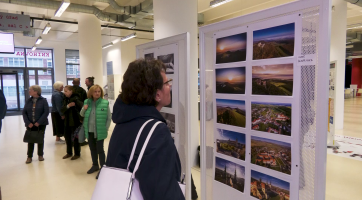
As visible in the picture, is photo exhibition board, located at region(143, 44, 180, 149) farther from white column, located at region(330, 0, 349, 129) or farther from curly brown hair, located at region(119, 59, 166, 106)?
white column, located at region(330, 0, 349, 129)

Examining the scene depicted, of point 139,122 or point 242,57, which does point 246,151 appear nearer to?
point 242,57

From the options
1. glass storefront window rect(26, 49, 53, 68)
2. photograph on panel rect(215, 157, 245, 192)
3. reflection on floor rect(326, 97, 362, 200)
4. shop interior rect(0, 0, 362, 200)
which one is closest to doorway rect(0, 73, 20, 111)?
shop interior rect(0, 0, 362, 200)

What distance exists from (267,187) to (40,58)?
14767mm

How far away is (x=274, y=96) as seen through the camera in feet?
5.20

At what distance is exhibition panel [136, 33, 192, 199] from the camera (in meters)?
2.09

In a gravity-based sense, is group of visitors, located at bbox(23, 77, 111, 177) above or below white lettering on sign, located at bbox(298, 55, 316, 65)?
below

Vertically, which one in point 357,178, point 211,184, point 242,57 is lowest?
point 357,178

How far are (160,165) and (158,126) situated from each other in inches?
6.6

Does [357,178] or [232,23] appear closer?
[232,23]

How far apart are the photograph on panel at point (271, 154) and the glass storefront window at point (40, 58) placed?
14577mm

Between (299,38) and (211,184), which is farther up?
(299,38)

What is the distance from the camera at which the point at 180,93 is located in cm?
220

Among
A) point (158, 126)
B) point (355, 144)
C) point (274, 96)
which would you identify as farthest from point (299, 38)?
point (355, 144)

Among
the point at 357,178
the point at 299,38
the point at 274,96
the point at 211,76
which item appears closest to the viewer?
the point at 299,38
